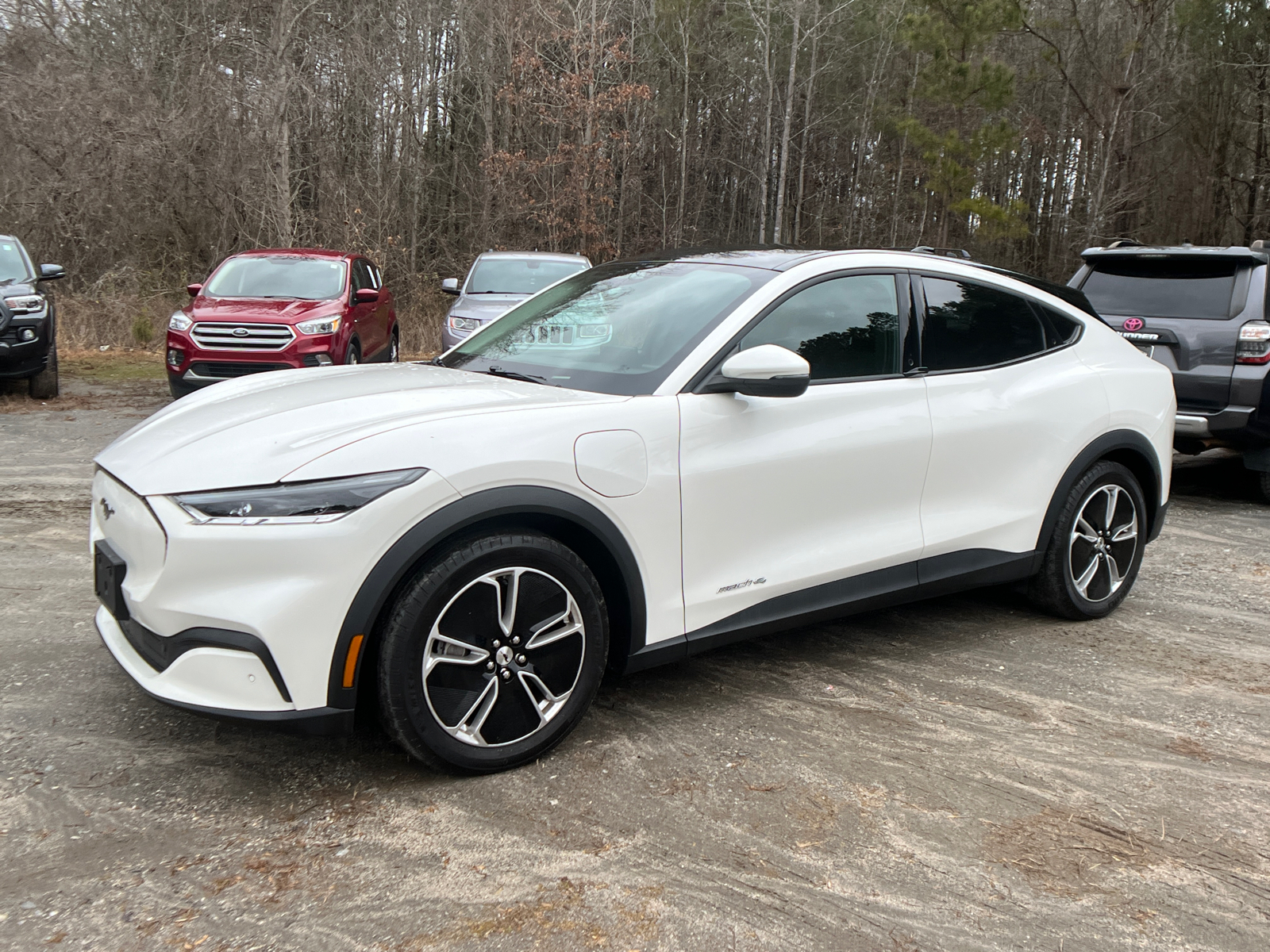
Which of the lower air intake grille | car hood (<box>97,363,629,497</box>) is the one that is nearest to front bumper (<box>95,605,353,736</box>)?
car hood (<box>97,363,629,497</box>)

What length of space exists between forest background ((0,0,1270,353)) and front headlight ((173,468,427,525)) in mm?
15065

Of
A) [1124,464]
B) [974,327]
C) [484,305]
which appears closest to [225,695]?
[974,327]

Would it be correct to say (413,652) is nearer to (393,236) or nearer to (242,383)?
(242,383)

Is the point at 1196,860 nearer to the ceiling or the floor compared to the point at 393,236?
nearer to the floor

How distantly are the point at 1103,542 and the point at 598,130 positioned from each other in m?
21.2

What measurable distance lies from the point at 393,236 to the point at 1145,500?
61.7 feet

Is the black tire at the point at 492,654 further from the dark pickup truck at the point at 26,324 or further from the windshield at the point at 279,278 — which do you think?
the dark pickup truck at the point at 26,324

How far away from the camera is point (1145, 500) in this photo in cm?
484

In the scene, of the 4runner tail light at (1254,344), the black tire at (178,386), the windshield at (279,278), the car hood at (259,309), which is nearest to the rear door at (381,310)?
the windshield at (279,278)

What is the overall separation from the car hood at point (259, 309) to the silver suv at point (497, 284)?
138 cm

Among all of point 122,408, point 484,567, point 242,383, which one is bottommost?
A: point 122,408

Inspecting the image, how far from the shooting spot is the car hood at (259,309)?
10414 mm

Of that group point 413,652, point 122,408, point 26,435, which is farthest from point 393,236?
point 413,652

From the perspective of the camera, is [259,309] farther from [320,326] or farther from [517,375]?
[517,375]
